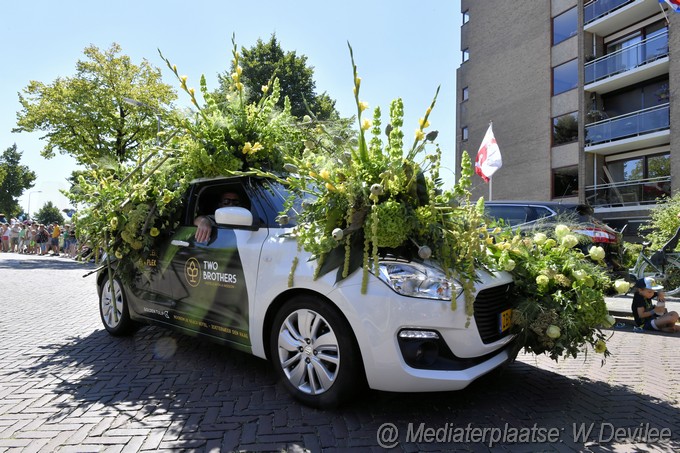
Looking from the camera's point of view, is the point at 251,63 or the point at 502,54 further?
the point at 251,63

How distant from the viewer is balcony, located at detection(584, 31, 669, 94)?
747 inches

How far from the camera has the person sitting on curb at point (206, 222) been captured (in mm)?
4074

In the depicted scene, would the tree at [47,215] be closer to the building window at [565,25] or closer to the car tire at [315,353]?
the building window at [565,25]

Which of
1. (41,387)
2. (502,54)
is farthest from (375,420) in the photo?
(502,54)

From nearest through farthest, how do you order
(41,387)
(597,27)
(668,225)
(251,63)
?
1. (41,387)
2. (668,225)
3. (597,27)
4. (251,63)

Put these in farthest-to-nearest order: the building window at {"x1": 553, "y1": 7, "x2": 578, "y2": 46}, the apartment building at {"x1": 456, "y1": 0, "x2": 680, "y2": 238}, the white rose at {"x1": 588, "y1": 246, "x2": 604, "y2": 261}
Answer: the building window at {"x1": 553, "y1": 7, "x2": 578, "y2": 46} < the apartment building at {"x1": 456, "y1": 0, "x2": 680, "y2": 238} < the white rose at {"x1": 588, "y1": 246, "x2": 604, "y2": 261}

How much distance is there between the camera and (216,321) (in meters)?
3.81

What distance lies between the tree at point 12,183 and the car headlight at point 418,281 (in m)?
68.0

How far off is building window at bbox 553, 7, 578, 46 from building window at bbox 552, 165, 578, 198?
6.69 metres

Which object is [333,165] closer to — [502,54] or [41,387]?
[41,387]

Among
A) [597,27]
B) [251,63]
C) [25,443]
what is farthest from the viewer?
[251,63]

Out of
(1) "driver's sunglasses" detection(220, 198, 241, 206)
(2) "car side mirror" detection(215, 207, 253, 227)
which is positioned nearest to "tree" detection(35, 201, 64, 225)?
(1) "driver's sunglasses" detection(220, 198, 241, 206)

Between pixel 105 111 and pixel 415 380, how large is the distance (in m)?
25.6

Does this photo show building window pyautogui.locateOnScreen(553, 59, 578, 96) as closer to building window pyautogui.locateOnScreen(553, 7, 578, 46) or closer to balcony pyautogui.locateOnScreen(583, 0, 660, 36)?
building window pyautogui.locateOnScreen(553, 7, 578, 46)
